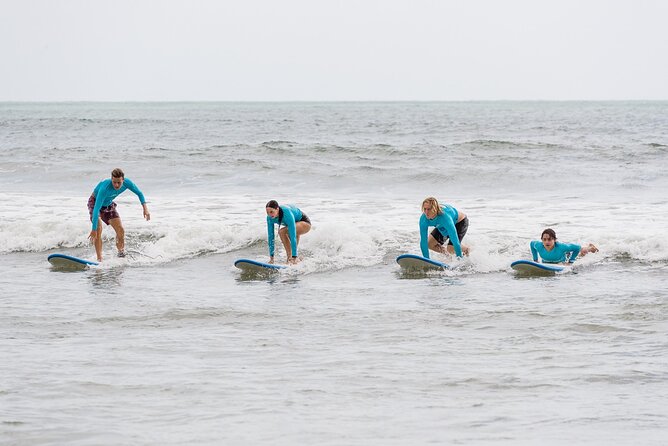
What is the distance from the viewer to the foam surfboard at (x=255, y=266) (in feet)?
42.0

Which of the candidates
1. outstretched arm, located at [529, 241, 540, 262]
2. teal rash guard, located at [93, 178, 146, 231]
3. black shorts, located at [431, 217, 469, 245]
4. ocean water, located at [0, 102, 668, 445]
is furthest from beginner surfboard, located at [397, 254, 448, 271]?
teal rash guard, located at [93, 178, 146, 231]

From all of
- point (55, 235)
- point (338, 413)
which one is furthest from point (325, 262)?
point (338, 413)

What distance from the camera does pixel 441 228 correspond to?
43.3 ft

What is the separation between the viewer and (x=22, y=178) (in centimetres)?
2702

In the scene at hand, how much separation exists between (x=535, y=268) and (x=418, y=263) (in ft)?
5.41

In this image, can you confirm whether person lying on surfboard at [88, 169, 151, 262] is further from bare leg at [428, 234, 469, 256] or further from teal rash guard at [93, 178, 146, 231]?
bare leg at [428, 234, 469, 256]

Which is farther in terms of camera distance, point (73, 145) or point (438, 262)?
point (73, 145)

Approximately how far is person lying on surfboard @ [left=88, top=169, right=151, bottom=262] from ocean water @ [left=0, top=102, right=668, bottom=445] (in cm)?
59

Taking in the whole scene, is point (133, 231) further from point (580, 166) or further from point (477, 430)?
point (580, 166)

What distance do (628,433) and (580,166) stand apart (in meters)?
23.7

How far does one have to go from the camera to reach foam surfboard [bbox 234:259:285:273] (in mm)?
12812

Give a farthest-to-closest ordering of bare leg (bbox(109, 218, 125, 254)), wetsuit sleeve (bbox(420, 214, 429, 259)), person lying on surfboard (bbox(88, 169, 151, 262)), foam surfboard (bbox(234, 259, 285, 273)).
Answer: bare leg (bbox(109, 218, 125, 254)) → person lying on surfboard (bbox(88, 169, 151, 262)) → foam surfboard (bbox(234, 259, 285, 273)) → wetsuit sleeve (bbox(420, 214, 429, 259))

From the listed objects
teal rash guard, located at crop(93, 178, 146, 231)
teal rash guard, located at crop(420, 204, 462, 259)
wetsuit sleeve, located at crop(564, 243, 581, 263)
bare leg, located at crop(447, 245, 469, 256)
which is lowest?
bare leg, located at crop(447, 245, 469, 256)

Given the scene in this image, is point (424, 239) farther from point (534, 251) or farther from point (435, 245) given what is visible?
point (534, 251)
